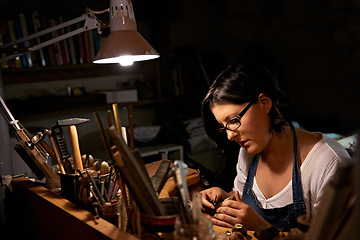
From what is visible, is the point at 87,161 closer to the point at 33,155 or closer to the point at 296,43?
the point at 33,155

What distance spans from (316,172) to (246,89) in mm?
520

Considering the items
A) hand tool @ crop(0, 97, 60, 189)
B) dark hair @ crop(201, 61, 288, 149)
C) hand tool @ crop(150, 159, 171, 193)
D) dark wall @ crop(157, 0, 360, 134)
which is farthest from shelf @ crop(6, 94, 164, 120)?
hand tool @ crop(150, 159, 171, 193)

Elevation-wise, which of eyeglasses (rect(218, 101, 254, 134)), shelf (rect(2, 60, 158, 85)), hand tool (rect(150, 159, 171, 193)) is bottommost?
hand tool (rect(150, 159, 171, 193))

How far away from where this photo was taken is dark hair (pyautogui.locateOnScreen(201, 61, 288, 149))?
159 centimetres

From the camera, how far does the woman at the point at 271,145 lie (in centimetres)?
155

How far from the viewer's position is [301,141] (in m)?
1.68

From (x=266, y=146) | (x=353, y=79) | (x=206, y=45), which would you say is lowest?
(x=266, y=146)

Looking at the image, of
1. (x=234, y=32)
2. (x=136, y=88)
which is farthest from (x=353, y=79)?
(x=136, y=88)

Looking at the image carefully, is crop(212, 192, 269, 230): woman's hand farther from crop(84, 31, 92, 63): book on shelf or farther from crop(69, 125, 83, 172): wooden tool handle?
crop(84, 31, 92, 63): book on shelf

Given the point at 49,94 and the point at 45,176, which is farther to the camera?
the point at 49,94

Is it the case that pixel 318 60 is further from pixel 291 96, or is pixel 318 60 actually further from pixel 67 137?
pixel 67 137

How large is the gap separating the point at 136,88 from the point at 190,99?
2.50 feet

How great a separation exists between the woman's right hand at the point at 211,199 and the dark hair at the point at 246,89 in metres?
0.44

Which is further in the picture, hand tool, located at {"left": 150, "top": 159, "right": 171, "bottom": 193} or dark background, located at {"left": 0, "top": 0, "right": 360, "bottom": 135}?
dark background, located at {"left": 0, "top": 0, "right": 360, "bottom": 135}
